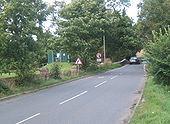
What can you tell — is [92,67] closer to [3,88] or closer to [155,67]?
[155,67]

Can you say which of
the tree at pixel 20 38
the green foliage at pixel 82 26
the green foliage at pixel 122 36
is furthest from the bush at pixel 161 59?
the green foliage at pixel 122 36

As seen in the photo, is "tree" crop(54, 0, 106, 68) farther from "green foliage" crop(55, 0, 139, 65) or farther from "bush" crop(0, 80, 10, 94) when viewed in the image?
"bush" crop(0, 80, 10, 94)

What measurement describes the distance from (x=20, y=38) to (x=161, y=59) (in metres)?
9.01

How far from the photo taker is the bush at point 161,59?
15.9 metres

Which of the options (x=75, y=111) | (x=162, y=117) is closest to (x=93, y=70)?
(x=75, y=111)

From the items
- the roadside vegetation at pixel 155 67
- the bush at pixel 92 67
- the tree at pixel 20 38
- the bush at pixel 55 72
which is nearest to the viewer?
the roadside vegetation at pixel 155 67

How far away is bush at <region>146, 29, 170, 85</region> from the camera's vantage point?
15.9 meters

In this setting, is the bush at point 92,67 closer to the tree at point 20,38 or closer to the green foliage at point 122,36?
the green foliage at point 122,36

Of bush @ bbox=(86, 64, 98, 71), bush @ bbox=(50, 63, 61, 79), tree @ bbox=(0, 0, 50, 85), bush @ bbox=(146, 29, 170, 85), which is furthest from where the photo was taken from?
bush @ bbox=(86, 64, 98, 71)

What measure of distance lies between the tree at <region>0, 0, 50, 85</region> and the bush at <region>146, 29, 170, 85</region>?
7949 millimetres

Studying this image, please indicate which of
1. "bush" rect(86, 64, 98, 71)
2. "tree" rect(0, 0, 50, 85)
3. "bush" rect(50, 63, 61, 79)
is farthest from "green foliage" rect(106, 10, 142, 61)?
"tree" rect(0, 0, 50, 85)

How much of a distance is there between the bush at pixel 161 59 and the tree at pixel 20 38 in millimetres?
7949

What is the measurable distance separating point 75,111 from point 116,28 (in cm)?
3733

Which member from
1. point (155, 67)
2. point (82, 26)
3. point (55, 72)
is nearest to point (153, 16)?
point (82, 26)
